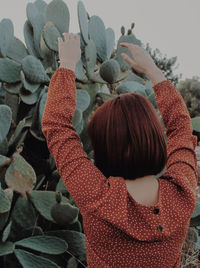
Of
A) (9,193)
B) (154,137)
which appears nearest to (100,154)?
(154,137)

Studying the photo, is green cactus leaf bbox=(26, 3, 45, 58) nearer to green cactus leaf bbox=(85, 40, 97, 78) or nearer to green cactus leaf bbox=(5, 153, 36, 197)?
green cactus leaf bbox=(85, 40, 97, 78)

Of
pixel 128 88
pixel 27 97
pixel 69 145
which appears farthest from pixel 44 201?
Answer: pixel 128 88

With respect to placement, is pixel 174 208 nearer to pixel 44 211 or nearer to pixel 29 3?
pixel 44 211

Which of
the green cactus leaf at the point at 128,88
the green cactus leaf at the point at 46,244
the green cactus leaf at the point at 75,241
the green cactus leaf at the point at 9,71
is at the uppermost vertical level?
the green cactus leaf at the point at 9,71

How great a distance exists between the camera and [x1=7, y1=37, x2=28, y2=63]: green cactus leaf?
1522 millimetres

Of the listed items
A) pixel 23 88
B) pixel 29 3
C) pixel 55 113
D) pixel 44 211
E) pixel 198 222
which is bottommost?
pixel 198 222

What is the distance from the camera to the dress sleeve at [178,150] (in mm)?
673

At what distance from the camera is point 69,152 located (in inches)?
26.1

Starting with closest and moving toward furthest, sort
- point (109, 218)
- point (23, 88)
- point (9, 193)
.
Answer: point (109, 218)
point (9, 193)
point (23, 88)

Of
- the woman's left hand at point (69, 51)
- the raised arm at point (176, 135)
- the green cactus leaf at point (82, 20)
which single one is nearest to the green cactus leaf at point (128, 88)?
the green cactus leaf at point (82, 20)

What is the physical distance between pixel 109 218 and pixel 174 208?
0.15 meters

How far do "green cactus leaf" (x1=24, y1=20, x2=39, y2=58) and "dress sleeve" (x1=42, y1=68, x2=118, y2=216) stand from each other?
85cm

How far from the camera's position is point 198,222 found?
1.47 metres

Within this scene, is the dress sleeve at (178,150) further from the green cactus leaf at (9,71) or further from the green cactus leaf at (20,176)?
the green cactus leaf at (9,71)
